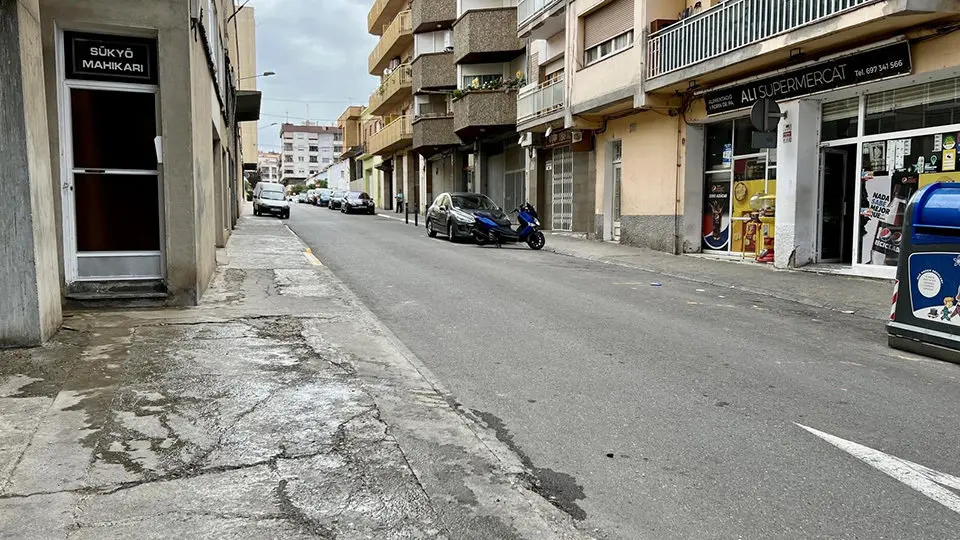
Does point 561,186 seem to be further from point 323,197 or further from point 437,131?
point 323,197

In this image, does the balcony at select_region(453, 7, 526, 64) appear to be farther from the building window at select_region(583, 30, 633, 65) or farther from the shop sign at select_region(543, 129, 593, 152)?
the building window at select_region(583, 30, 633, 65)

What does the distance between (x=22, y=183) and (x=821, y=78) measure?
40.8 ft

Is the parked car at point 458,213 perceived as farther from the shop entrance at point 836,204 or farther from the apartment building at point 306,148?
the apartment building at point 306,148

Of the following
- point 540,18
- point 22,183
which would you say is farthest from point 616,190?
point 22,183

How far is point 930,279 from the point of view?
7.09 metres

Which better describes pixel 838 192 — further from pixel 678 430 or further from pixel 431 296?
pixel 678 430

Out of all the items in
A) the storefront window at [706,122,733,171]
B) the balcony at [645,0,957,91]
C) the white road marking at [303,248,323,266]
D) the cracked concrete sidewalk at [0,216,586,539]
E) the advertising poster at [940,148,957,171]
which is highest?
the balcony at [645,0,957,91]

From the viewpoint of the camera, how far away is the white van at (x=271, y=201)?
104ft

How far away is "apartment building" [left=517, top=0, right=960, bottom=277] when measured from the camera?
1148 cm

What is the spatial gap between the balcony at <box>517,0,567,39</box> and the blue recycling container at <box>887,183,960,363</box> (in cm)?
1642

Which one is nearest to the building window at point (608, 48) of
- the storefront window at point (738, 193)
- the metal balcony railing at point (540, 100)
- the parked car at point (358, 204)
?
the metal balcony railing at point (540, 100)

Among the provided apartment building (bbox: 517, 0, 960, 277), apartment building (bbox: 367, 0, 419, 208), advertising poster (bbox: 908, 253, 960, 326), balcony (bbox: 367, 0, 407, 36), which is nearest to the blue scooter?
apartment building (bbox: 517, 0, 960, 277)

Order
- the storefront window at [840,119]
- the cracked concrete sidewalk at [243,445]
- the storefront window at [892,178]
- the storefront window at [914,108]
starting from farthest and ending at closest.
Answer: the storefront window at [840,119]
the storefront window at [892,178]
the storefront window at [914,108]
the cracked concrete sidewalk at [243,445]

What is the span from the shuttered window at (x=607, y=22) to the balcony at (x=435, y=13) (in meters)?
13.6
